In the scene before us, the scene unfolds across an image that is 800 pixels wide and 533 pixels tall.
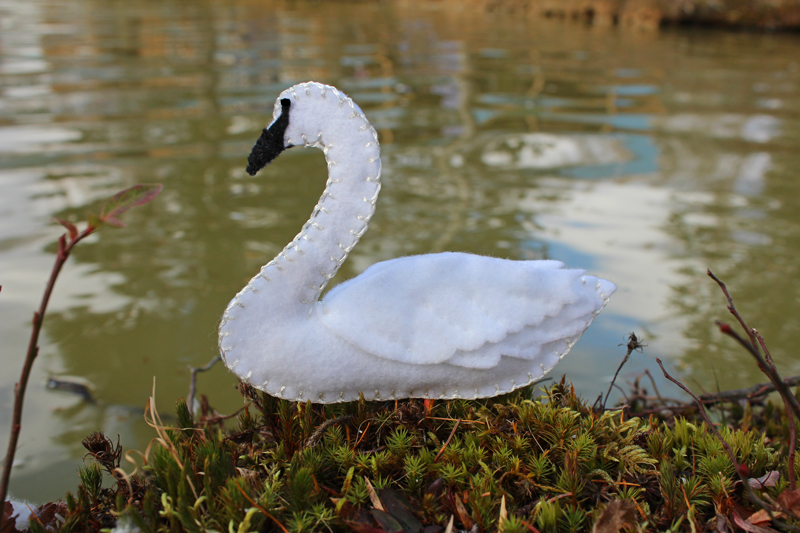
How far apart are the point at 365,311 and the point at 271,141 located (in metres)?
0.68

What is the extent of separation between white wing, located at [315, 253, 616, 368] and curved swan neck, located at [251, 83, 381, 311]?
14 centimetres

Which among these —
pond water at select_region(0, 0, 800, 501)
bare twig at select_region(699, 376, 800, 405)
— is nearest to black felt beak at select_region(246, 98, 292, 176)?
pond water at select_region(0, 0, 800, 501)

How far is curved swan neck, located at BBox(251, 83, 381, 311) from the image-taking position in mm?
2070

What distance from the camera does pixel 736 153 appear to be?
6.93 meters

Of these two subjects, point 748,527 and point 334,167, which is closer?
point 748,527

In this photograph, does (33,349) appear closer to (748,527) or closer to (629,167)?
(748,527)

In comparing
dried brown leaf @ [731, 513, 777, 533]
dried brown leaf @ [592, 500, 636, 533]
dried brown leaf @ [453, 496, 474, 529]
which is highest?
dried brown leaf @ [592, 500, 636, 533]

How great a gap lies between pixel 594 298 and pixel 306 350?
1.06m

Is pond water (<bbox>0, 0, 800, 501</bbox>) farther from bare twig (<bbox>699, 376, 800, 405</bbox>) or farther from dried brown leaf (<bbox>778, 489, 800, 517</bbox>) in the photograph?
dried brown leaf (<bbox>778, 489, 800, 517</bbox>)

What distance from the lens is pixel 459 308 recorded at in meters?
2.07

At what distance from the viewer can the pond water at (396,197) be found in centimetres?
364

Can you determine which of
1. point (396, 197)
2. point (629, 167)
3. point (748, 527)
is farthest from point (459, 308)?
point (629, 167)

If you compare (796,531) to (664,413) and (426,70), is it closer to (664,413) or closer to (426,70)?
(664,413)

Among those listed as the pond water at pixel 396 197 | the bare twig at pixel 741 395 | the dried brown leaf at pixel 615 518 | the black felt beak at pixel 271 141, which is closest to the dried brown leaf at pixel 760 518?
the dried brown leaf at pixel 615 518
